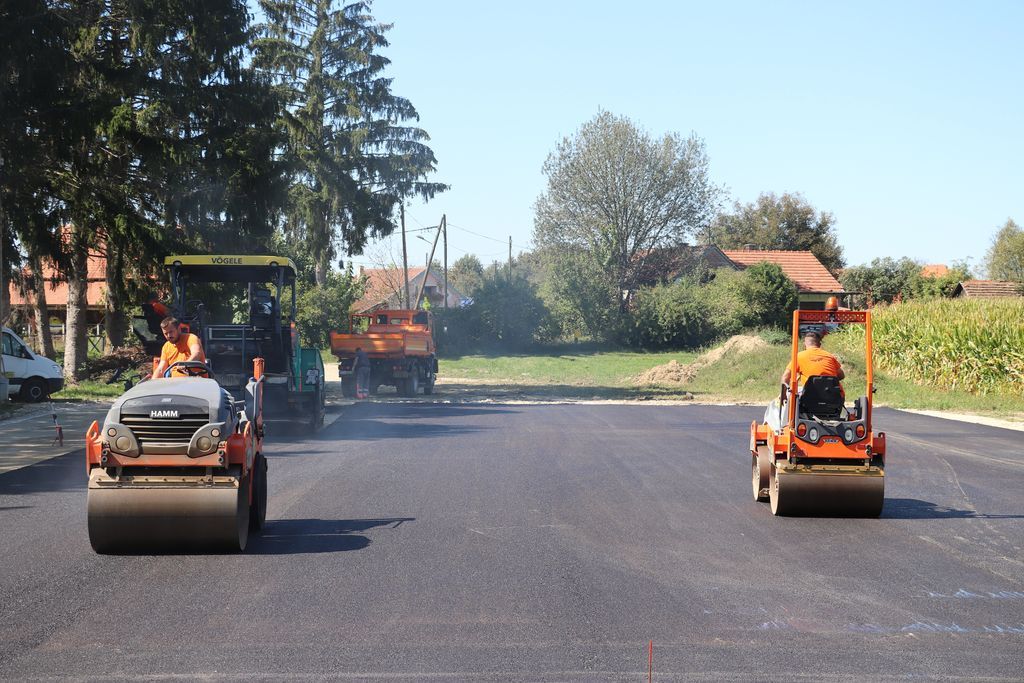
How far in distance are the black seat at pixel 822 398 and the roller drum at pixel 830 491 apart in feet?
2.01

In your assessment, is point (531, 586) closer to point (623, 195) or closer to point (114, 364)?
point (114, 364)

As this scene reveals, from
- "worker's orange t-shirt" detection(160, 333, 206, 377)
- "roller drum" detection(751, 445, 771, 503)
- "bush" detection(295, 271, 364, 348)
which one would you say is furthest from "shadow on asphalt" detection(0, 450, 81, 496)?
"bush" detection(295, 271, 364, 348)

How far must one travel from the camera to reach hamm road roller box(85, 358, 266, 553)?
8102 millimetres

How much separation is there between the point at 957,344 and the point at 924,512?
22031mm

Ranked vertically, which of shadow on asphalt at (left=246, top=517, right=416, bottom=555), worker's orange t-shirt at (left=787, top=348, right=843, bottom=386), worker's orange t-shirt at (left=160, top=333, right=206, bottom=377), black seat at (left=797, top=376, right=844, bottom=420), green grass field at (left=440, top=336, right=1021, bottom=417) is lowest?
green grass field at (left=440, top=336, right=1021, bottom=417)

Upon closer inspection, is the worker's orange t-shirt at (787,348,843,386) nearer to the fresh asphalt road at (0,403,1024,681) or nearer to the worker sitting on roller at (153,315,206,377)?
the fresh asphalt road at (0,403,1024,681)

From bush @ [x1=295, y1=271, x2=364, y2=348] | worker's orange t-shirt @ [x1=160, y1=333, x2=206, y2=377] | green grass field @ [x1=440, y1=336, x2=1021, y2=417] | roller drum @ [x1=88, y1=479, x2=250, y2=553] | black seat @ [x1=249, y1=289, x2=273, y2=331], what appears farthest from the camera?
bush @ [x1=295, y1=271, x2=364, y2=348]

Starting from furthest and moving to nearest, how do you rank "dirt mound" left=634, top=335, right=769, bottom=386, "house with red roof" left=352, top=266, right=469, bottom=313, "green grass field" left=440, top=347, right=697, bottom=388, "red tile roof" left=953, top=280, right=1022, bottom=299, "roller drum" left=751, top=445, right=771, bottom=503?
"house with red roof" left=352, top=266, right=469, bottom=313
"red tile roof" left=953, top=280, right=1022, bottom=299
"green grass field" left=440, top=347, right=697, bottom=388
"dirt mound" left=634, top=335, right=769, bottom=386
"roller drum" left=751, top=445, right=771, bottom=503

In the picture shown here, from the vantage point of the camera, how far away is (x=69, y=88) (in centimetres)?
2397

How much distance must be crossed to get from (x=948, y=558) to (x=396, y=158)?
3761 cm

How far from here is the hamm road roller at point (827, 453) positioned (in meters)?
10.1

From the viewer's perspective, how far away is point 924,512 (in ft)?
35.8

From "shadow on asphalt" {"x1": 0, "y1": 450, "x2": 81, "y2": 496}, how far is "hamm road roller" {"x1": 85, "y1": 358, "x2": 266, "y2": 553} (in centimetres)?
431

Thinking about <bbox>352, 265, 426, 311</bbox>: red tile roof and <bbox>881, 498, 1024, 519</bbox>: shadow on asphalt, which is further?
<bbox>352, 265, 426, 311</bbox>: red tile roof
